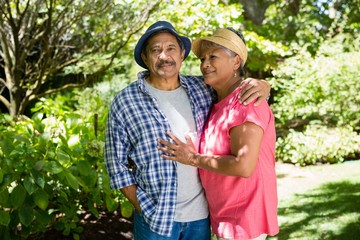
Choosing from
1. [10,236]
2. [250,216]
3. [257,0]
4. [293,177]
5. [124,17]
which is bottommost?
[293,177]

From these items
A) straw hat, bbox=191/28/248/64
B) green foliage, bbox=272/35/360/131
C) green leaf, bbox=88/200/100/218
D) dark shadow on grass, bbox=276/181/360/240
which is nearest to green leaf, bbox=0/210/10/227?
green leaf, bbox=88/200/100/218

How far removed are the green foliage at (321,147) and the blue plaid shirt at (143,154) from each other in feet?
23.3

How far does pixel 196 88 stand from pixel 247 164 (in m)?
0.72

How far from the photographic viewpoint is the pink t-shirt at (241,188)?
7.55 feet

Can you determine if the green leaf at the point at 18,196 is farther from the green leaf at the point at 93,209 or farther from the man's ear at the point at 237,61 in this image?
the man's ear at the point at 237,61

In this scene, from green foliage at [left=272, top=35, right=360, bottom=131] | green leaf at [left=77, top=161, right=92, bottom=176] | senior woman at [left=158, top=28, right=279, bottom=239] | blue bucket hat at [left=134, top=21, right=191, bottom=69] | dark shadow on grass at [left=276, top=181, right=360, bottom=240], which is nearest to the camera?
senior woman at [left=158, top=28, right=279, bottom=239]

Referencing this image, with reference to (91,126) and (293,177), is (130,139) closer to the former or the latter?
(91,126)

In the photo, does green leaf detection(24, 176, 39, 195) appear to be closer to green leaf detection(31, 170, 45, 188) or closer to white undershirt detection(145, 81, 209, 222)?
green leaf detection(31, 170, 45, 188)

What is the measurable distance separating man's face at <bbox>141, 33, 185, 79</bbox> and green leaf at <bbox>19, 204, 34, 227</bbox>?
1242 millimetres

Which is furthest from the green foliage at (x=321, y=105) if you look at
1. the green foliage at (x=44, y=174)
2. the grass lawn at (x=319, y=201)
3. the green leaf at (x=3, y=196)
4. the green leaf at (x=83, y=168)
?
the green leaf at (x=3, y=196)

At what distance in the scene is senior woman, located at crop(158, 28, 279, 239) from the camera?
220cm

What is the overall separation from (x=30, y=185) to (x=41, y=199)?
0.17 m

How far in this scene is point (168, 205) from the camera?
239 cm

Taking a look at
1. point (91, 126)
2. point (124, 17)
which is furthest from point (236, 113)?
point (124, 17)
